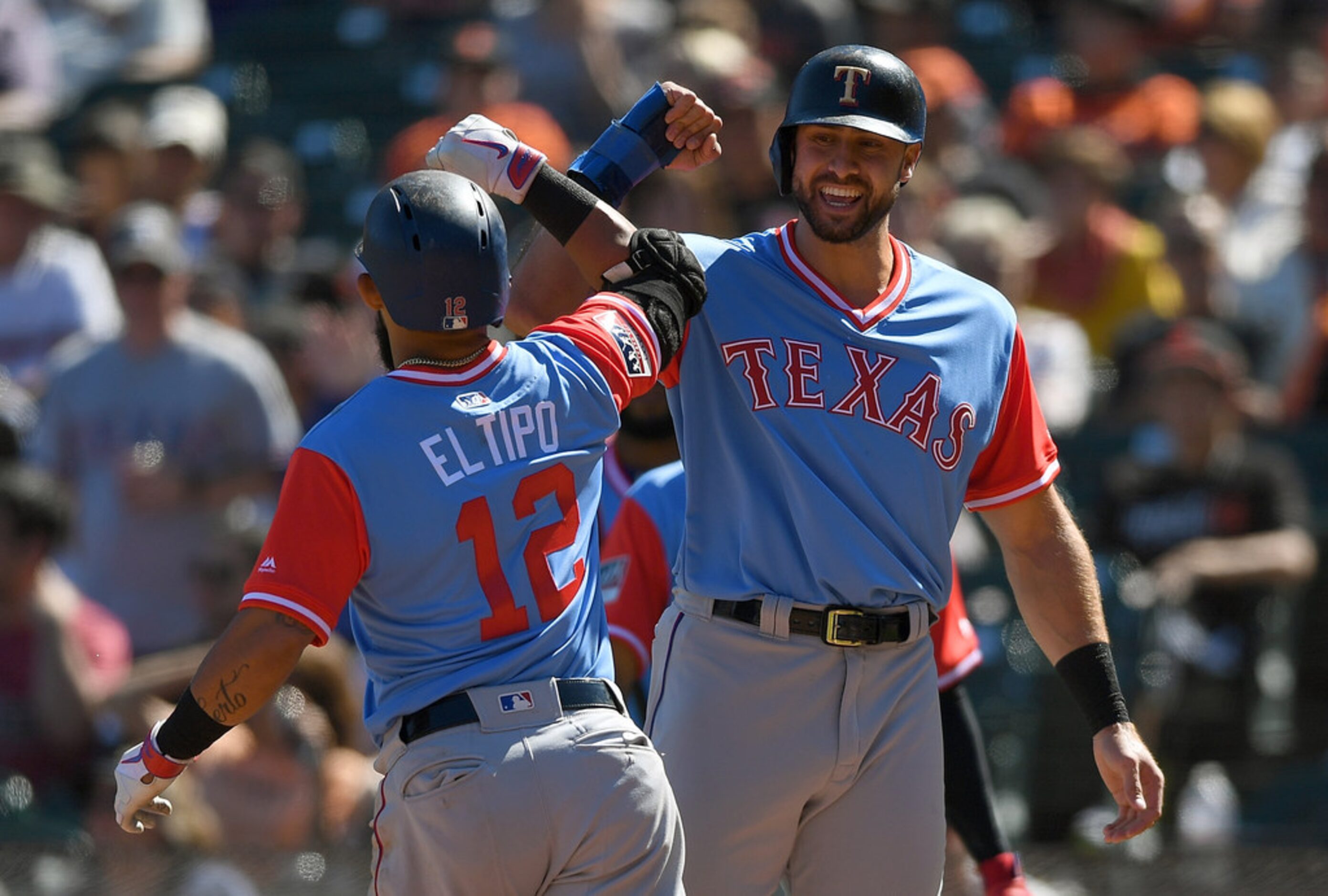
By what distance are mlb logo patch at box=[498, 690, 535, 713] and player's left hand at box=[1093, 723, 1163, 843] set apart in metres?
1.17

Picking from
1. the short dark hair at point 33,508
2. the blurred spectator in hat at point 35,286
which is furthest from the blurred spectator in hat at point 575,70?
the short dark hair at point 33,508

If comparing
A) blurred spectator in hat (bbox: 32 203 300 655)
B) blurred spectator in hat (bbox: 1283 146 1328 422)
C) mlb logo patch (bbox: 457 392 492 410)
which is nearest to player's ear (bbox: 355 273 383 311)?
mlb logo patch (bbox: 457 392 492 410)

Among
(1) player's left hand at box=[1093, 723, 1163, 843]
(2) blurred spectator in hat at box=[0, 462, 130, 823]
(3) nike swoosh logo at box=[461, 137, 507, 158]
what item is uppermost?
(3) nike swoosh logo at box=[461, 137, 507, 158]

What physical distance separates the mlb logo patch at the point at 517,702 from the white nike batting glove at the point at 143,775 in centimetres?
53

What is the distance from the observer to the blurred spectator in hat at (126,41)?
11.5 m

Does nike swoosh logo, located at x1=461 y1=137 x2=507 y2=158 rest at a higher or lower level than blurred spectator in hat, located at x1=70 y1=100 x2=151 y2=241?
higher

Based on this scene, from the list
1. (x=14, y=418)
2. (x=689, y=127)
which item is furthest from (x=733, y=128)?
(x=689, y=127)

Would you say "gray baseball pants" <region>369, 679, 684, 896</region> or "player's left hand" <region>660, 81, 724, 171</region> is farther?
"player's left hand" <region>660, 81, 724, 171</region>

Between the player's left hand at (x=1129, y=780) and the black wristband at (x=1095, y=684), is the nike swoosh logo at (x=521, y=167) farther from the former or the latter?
the player's left hand at (x=1129, y=780)

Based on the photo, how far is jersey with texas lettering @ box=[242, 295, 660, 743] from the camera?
318cm

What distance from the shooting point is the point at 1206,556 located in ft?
22.5

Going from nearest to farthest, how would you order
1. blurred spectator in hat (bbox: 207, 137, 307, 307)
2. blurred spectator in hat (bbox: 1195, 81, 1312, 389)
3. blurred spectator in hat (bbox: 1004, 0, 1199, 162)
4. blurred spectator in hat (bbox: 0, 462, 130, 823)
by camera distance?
blurred spectator in hat (bbox: 0, 462, 130, 823), blurred spectator in hat (bbox: 1195, 81, 1312, 389), blurred spectator in hat (bbox: 207, 137, 307, 307), blurred spectator in hat (bbox: 1004, 0, 1199, 162)

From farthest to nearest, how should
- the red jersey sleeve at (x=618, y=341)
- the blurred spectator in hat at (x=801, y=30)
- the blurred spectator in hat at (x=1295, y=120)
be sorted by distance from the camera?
the blurred spectator in hat at (x=801, y=30)
the blurred spectator in hat at (x=1295, y=120)
the red jersey sleeve at (x=618, y=341)

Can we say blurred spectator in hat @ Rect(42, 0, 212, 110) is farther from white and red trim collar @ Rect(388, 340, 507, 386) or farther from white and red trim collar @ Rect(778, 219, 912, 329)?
white and red trim collar @ Rect(388, 340, 507, 386)
